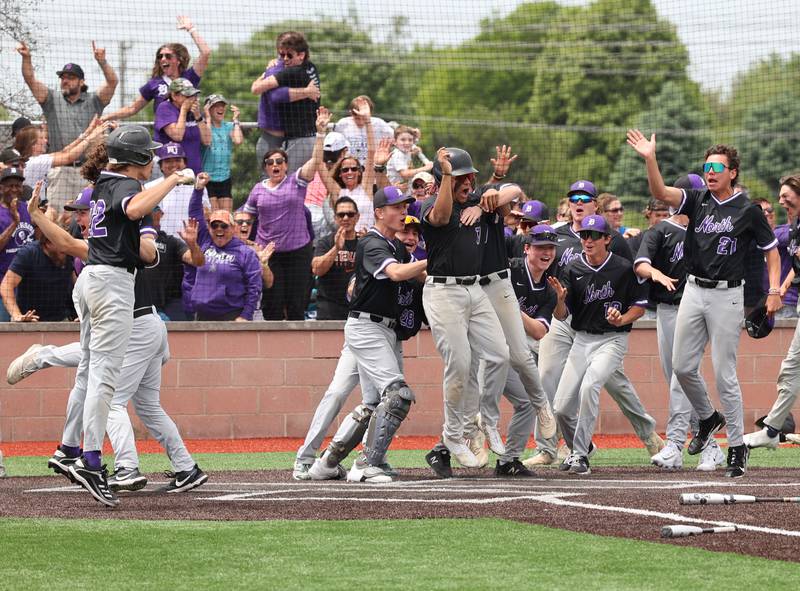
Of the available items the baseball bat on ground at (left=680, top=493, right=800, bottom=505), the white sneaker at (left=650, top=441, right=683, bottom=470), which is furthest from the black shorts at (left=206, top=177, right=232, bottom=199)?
the baseball bat on ground at (left=680, top=493, right=800, bottom=505)

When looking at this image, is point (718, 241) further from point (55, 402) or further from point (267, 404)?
point (55, 402)

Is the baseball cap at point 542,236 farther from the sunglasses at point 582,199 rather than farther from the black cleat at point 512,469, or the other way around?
the black cleat at point 512,469

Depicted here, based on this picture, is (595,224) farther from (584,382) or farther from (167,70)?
(167,70)

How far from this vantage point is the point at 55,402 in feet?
44.8

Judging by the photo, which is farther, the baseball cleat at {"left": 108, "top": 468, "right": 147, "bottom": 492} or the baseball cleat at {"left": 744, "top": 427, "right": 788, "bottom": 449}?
the baseball cleat at {"left": 744, "top": 427, "right": 788, "bottom": 449}

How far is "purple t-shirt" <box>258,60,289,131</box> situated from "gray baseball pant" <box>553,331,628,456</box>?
5.62 m

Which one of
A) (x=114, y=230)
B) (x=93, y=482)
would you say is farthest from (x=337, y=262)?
(x=93, y=482)

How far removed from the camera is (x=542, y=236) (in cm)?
1045

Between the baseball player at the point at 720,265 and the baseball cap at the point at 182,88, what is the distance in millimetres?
6149

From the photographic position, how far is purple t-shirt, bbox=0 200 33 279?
531 inches

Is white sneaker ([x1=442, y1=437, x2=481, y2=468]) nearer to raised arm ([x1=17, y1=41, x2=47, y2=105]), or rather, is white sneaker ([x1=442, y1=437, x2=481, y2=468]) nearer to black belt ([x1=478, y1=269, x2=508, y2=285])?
black belt ([x1=478, y1=269, x2=508, y2=285])

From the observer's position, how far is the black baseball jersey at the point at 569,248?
34.3 feet

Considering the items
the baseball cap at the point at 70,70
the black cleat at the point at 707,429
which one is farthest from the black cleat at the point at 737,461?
the baseball cap at the point at 70,70

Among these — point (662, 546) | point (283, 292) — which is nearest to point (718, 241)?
point (662, 546)
